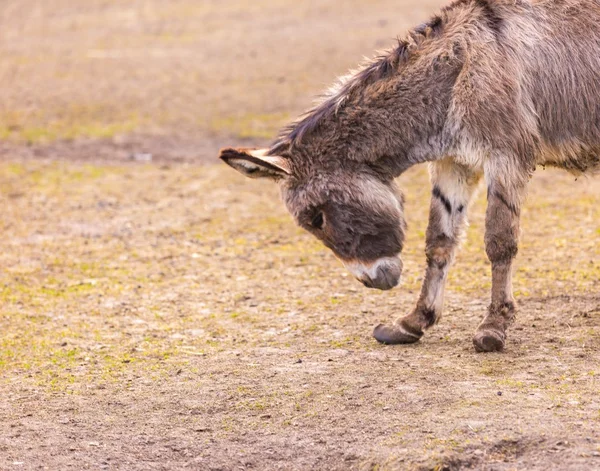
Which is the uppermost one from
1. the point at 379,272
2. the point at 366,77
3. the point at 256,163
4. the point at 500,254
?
the point at 366,77

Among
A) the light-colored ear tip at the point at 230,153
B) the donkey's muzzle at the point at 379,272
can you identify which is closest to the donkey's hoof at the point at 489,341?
the donkey's muzzle at the point at 379,272

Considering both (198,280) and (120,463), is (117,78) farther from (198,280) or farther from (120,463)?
(120,463)

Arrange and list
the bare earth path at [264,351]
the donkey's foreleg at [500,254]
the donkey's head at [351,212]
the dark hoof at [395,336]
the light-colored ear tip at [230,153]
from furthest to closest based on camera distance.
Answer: the dark hoof at [395,336]
the donkey's head at [351,212]
the donkey's foreleg at [500,254]
the light-colored ear tip at [230,153]
the bare earth path at [264,351]

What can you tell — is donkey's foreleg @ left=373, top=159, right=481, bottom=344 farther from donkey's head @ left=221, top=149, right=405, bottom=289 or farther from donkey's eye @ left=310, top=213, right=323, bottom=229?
donkey's eye @ left=310, top=213, right=323, bottom=229

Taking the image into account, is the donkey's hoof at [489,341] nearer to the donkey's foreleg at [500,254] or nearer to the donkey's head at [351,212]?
the donkey's foreleg at [500,254]

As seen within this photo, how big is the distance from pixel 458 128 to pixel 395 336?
1322 mm

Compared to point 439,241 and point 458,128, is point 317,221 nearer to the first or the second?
point 439,241

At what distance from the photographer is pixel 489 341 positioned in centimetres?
553

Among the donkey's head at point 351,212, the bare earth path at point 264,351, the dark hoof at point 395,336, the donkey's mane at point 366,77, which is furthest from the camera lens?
the dark hoof at point 395,336

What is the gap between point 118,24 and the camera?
19406 mm

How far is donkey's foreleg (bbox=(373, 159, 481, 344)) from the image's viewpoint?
593cm

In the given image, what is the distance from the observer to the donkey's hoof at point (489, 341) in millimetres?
5523

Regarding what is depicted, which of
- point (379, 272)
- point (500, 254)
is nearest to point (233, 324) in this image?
point (379, 272)

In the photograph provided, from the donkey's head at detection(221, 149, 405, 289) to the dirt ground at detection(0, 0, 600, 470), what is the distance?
562 mm
